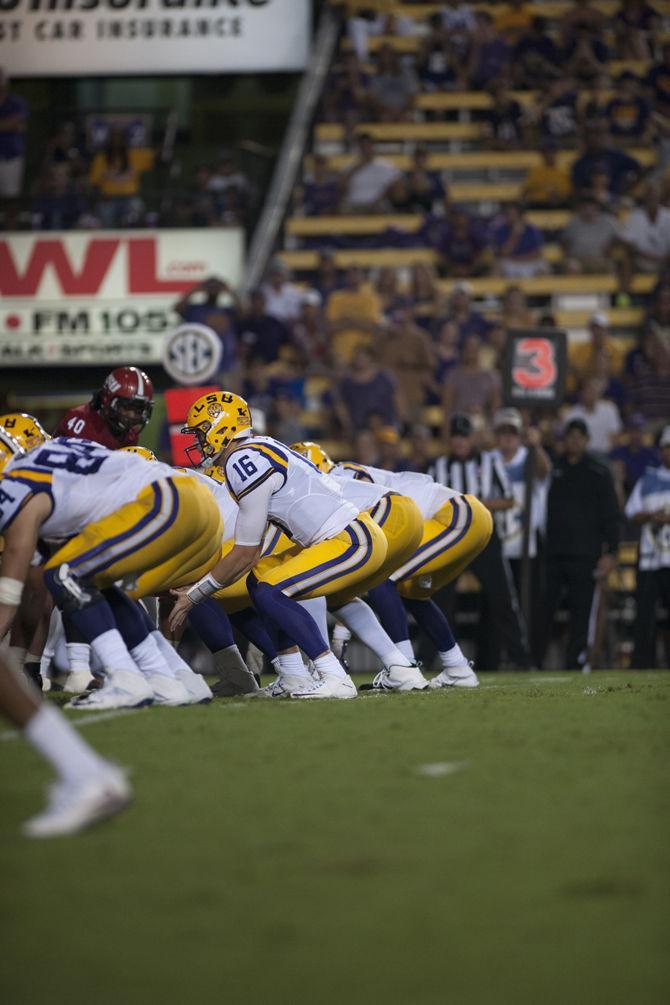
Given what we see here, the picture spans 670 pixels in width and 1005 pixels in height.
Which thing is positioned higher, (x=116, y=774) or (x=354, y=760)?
(x=116, y=774)

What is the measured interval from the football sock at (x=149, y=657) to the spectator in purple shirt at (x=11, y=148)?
42.2ft

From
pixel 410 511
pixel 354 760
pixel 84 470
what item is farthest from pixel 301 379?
pixel 354 760

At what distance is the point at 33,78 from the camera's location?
71.7 ft

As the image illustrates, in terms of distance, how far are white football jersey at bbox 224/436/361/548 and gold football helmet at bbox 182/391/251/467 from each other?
0.14 m

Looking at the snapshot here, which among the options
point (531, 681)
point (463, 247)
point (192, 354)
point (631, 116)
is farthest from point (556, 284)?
point (531, 681)

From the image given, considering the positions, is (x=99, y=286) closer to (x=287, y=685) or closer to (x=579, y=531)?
(x=579, y=531)

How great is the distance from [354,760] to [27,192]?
15885 mm

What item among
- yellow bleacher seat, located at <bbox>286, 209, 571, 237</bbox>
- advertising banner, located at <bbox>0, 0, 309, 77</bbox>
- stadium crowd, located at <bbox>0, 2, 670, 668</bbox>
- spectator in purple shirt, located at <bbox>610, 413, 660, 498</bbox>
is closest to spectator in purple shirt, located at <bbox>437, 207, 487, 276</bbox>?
stadium crowd, located at <bbox>0, 2, 670, 668</bbox>

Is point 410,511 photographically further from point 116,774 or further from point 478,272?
point 478,272

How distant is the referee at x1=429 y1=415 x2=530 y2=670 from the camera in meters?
14.0

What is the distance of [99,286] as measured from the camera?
18906mm

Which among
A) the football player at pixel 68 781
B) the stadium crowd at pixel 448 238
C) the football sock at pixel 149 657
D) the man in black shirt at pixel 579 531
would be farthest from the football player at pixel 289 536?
the man in black shirt at pixel 579 531

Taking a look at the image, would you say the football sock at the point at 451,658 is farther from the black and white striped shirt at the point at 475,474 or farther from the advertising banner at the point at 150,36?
the advertising banner at the point at 150,36

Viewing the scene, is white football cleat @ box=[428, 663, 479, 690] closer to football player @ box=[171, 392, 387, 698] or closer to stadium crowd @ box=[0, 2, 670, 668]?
football player @ box=[171, 392, 387, 698]
